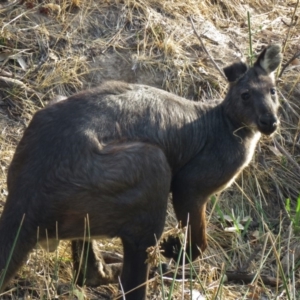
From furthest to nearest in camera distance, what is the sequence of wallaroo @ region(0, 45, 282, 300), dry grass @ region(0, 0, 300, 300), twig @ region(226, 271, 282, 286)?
dry grass @ region(0, 0, 300, 300)
twig @ region(226, 271, 282, 286)
wallaroo @ region(0, 45, 282, 300)

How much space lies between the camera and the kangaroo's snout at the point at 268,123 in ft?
22.4

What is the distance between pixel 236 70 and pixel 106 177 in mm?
2035

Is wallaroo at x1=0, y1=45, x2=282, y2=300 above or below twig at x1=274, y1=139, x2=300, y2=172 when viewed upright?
above

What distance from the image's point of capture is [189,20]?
981 centimetres

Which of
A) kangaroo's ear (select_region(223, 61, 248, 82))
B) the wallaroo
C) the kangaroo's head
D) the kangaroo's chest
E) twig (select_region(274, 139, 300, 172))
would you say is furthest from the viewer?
twig (select_region(274, 139, 300, 172))

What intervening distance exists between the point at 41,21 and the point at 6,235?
394 cm

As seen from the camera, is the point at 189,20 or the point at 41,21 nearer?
the point at 41,21

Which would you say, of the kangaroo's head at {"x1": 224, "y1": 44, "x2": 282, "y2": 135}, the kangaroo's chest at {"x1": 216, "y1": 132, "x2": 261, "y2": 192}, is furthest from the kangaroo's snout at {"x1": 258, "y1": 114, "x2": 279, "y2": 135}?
the kangaroo's chest at {"x1": 216, "y1": 132, "x2": 261, "y2": 192}

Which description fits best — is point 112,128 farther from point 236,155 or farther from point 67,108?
point 236,155

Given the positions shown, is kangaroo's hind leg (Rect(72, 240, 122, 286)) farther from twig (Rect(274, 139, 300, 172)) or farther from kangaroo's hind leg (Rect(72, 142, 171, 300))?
twig (Rect(274, 139, 300, 172))

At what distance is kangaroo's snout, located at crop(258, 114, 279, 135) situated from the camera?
6828 mm

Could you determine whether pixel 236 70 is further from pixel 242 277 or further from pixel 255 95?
pixel 242 277

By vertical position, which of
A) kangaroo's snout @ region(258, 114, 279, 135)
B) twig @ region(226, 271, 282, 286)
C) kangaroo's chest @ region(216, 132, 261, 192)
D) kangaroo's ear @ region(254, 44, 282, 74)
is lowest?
twig @ region(226, 271, 282, 286)

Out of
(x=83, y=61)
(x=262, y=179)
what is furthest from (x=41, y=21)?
(x=262, y=179)
